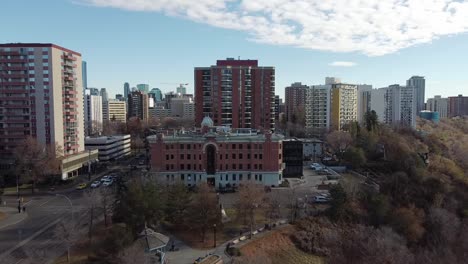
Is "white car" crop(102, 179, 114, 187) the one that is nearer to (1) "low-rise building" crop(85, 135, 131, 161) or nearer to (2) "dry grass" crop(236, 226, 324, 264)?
(1) "low-rise building" crop(85, 135, 131, 161)

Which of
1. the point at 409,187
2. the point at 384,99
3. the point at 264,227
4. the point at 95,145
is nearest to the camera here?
the point at 264,227

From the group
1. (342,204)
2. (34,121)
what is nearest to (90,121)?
(34,121)

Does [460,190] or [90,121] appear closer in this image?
[460,190]

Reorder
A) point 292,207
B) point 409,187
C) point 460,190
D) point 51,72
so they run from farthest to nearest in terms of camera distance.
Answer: point 51,72, point 460,190, point 409,187, point 292,207

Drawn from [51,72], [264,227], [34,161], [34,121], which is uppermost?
[51,72]

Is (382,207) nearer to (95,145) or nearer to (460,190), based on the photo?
(460,190)

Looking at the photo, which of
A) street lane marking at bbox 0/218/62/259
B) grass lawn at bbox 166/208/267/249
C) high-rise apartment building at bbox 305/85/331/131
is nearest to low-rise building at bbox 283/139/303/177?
grass lawn at bbox 166/208/267/249

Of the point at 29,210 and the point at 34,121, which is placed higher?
the point at 34,121
